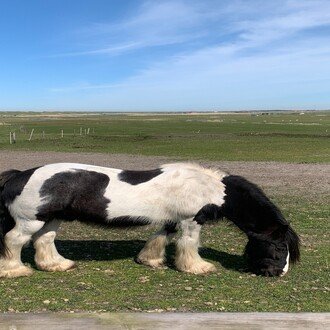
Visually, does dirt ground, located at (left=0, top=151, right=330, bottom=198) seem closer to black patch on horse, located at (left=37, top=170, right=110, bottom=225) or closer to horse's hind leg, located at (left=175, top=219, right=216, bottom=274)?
horse's hind leg, located at (left=175, top=219, right=216, bottom=274)

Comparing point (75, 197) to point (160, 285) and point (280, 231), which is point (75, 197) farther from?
point (280, 231)

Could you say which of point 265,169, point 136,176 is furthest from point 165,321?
point 265,169

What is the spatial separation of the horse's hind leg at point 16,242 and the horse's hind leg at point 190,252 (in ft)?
7.41

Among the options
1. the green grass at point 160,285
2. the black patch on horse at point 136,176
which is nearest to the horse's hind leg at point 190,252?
the green grass at point 160,285

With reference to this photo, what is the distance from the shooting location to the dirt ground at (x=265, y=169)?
17.9 m

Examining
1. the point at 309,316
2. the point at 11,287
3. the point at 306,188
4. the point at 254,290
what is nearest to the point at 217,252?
the point at 254,290

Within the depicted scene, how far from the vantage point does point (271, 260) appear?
7062 millimetres

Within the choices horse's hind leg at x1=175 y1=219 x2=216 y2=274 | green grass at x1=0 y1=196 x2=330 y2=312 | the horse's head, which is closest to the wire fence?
green grass at x1=0 y1=196 x2=330 y2=312

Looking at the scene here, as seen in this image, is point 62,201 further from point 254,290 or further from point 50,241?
point 254,290

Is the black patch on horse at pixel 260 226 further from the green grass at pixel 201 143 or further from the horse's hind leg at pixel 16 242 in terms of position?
the green grass at pixel 201 143

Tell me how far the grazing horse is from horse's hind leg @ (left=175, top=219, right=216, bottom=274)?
16 millimetres

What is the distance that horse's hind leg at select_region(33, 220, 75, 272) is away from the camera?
7.25 m

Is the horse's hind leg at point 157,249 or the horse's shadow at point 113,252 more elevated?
the horse's hind leg at point 157,249

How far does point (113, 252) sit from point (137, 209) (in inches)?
70.3
